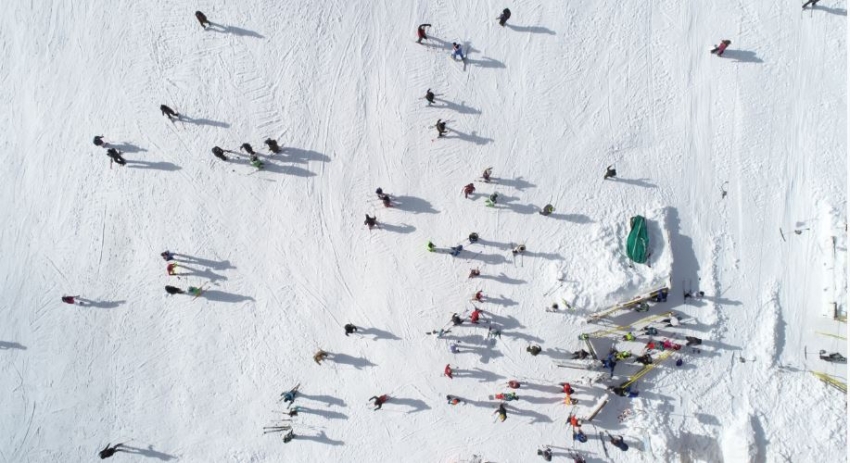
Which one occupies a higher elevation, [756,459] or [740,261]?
[740,261]

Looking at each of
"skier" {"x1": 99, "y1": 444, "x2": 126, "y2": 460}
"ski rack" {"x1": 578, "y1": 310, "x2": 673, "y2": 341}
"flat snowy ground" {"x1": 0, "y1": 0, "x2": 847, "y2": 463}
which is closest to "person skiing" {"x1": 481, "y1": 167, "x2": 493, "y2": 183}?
"flat snowy ground" {"x1": 0, "y1": 0, "x2": 847, "y2": 463}

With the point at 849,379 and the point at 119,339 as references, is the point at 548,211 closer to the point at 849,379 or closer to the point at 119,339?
the point at 849,379

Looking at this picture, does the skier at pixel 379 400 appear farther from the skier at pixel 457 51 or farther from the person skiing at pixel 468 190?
the skier at pixel 457 51

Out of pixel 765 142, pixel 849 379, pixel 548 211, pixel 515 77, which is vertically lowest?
pixel 849 379

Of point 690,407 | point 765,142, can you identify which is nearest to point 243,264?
point 690,407

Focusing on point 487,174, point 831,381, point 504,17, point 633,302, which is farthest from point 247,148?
point 831,381
